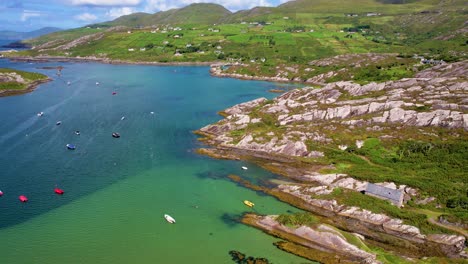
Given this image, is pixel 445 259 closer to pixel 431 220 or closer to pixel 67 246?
pixel 431 220

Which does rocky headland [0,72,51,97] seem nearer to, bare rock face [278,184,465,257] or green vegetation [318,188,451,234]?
bare rock face [278,184,465,257]

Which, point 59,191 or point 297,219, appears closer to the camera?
point 297,219

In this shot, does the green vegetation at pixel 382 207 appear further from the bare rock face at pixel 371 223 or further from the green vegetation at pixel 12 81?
the green vegetation at pixel 12 81

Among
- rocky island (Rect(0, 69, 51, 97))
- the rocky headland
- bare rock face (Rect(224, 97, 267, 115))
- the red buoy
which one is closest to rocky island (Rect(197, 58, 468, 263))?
bare rock face (Rect(224, 97, 267, 115))

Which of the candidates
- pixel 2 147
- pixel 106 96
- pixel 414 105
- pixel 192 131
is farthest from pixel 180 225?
pixel 106 96

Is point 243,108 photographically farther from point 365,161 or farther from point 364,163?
point 364,163

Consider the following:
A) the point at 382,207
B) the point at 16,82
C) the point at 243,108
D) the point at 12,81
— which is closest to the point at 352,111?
the point at 243,108

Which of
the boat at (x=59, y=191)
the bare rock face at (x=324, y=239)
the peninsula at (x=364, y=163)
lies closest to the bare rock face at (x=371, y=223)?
the peninsula at (x=364, y=163)
